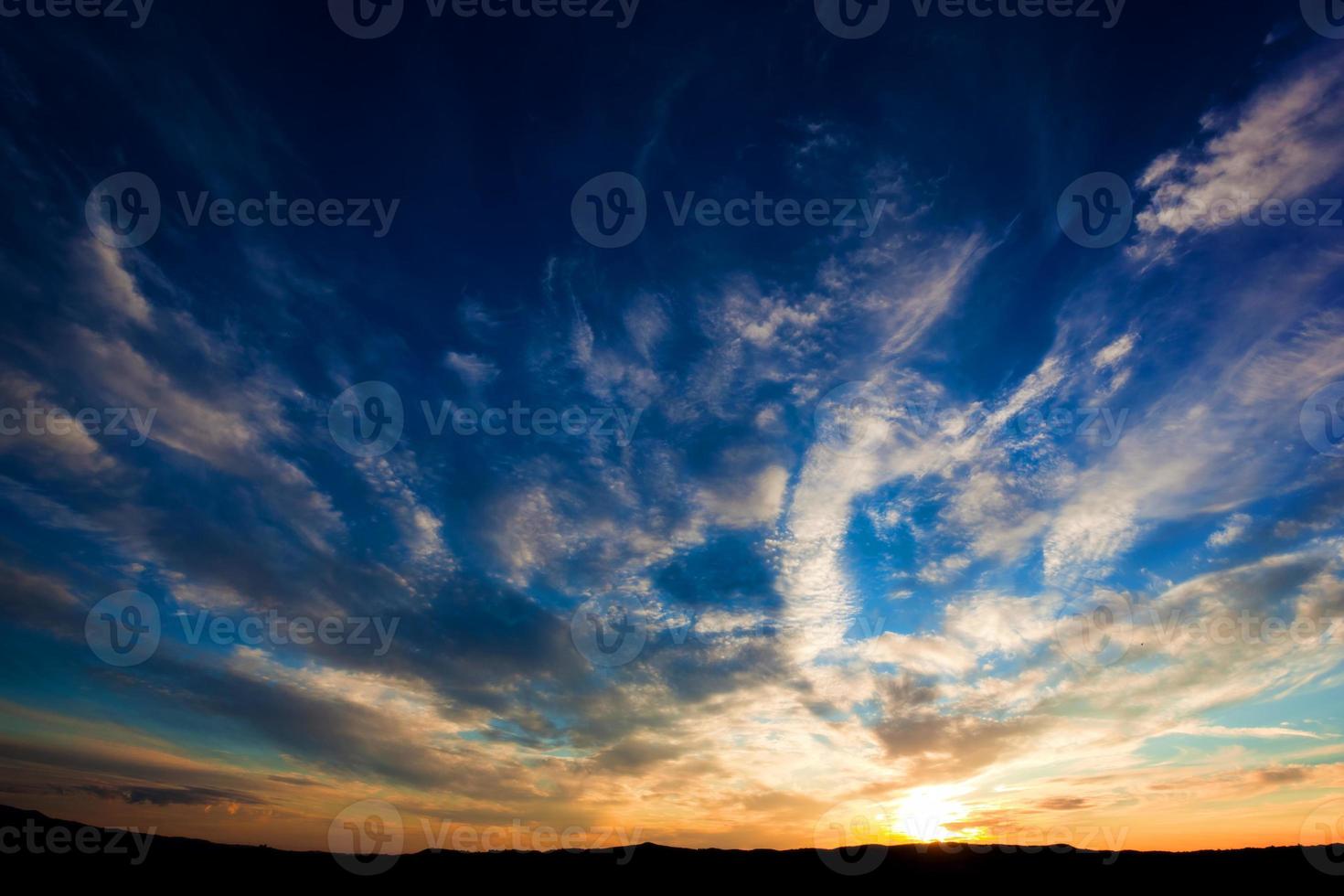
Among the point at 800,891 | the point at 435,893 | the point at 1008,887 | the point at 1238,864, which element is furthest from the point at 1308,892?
the point at 435,893

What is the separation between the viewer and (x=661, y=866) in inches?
1414

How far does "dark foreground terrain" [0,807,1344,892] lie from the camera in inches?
1270

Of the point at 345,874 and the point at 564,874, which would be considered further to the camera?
the point at 564,874

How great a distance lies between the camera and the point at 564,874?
115ft

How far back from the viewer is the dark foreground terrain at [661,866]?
32250 mm

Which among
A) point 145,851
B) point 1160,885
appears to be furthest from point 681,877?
point 145,851

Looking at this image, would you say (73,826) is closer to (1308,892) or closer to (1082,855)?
(1082,855)

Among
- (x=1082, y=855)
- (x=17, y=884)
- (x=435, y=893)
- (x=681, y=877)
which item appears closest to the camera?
(x=17, y=884)

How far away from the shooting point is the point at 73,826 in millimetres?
38688

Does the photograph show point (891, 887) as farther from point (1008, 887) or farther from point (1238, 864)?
point (1238, 864)

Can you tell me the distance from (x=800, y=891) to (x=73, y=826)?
160 feet

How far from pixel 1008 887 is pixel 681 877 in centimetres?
1935

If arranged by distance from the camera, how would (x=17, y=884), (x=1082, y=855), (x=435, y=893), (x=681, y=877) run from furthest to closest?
(x=1082, y=855)
(x=681, y=877)
(x=435, y=893)
(x=17, y=884)

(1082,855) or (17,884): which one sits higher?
(1082,855)
